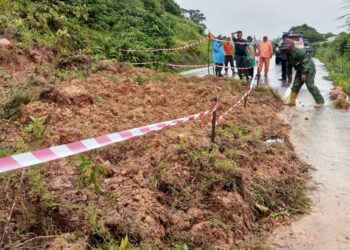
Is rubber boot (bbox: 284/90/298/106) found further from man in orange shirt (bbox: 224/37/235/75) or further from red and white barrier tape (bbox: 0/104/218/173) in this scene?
red and white barrier tape (bbox: 0/104/218/173)

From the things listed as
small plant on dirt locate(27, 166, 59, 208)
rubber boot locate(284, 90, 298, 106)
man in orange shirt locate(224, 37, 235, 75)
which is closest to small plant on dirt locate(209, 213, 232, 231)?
small plant on dirt locate(27, 166, 59, 208)

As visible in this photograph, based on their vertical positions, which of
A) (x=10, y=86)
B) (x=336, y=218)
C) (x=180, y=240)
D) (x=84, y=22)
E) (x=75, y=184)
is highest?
(x=84, y=22)

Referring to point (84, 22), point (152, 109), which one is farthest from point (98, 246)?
point (84, 22)

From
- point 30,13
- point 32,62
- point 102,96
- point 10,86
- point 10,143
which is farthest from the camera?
point 30,13

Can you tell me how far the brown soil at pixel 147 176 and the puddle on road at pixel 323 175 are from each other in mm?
276

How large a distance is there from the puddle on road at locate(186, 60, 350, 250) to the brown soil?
0.91ft

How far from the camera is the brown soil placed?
3.51 meters

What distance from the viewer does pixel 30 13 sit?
1170 centimetres

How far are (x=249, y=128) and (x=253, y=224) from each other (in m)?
2.85

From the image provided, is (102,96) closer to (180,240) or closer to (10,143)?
(10,143)

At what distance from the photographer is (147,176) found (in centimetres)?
448

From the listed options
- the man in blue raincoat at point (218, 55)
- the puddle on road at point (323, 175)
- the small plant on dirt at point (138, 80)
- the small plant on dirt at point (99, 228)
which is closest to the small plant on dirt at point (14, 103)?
the small plant on dirt at point (99, 228)

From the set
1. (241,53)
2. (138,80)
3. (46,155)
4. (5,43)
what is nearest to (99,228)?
(46,155)

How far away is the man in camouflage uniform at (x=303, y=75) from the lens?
1052 centimetres
